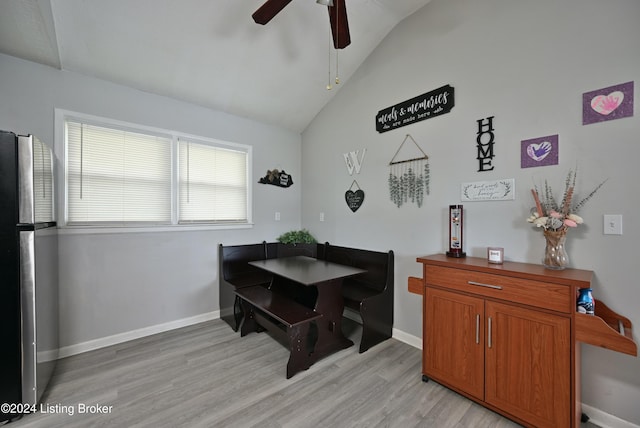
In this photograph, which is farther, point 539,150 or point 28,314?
point 539,150

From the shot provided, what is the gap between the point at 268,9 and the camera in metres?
1.88

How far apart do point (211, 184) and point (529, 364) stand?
3.50 metres

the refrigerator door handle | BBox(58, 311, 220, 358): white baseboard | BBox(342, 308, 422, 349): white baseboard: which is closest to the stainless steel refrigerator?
the refrigerator door handle

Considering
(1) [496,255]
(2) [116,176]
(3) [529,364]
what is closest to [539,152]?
(1) [496,255]

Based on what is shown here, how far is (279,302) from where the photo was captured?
258 centimetres

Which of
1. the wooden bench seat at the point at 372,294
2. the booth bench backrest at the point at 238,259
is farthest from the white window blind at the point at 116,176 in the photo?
the wooden bench seat at the point at 372,294

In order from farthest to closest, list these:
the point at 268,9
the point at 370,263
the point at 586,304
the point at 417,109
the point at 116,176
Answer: the point at 370,263 < the point at 116,176 < the point at 417,109 < the point at 268,9 < the point at 586,304

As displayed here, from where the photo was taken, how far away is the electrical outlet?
5.40ft

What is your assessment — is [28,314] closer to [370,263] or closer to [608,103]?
[370,263]

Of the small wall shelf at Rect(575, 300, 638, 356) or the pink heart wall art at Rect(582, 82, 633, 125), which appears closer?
the small wall shelf at Rect(575, 300, 638, 356)

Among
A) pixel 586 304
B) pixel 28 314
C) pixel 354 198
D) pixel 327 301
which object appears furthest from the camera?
pixel 354 198

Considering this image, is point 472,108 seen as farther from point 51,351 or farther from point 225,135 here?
point 51,351

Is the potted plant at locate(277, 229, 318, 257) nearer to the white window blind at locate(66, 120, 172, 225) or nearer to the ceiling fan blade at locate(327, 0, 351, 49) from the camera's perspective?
the white window blind at locate(66, 120, 172, 225)

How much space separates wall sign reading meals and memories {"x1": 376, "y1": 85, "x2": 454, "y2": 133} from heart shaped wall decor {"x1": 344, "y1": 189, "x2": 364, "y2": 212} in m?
0.78
